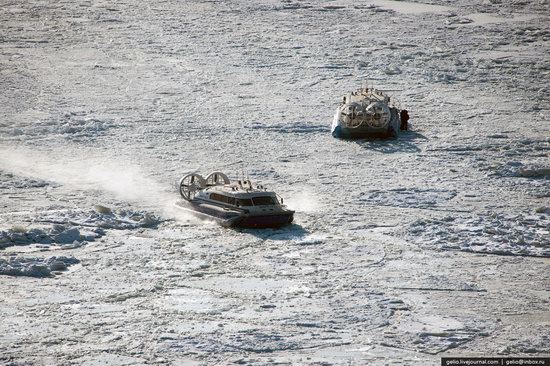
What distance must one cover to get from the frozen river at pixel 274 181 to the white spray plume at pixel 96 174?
11cm

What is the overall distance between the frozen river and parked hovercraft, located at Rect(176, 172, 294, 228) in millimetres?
355

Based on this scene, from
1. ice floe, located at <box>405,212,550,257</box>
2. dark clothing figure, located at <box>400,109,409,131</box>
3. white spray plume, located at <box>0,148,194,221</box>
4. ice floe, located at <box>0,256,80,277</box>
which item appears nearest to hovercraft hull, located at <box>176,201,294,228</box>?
white spray plume, located at <box>0,148,194,221</box>

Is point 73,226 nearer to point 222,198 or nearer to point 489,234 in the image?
point 222,198

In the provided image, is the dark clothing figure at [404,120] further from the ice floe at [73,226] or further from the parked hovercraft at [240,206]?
the ice floe at [73,226]

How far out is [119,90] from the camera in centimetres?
4203

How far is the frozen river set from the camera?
20328 millimetres

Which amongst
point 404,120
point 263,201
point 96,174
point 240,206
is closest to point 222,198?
point 240,206

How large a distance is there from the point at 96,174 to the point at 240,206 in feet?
21.6

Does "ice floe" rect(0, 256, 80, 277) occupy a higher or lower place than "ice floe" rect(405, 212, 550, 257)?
lower

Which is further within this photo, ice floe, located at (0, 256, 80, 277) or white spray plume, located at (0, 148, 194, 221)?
white spray plume, located at (0, 148, 194, 221)

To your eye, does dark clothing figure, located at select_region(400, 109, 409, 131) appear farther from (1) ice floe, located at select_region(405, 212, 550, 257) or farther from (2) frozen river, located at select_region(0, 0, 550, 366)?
(1) ice floe, located at select_region(405, 212, 550, 257)

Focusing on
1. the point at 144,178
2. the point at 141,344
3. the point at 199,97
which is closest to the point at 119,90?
the point at 199,97

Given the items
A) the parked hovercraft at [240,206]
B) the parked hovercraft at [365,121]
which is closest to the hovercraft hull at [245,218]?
the parked hovercraft at [240,206]

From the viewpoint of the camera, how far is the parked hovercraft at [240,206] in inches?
1050
